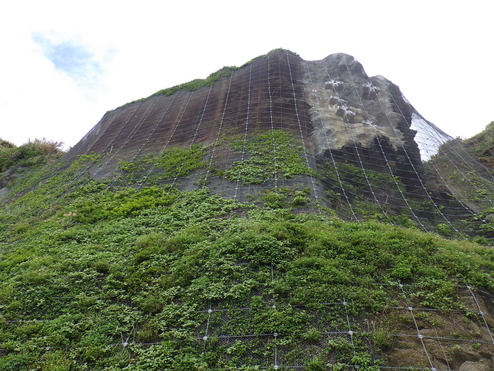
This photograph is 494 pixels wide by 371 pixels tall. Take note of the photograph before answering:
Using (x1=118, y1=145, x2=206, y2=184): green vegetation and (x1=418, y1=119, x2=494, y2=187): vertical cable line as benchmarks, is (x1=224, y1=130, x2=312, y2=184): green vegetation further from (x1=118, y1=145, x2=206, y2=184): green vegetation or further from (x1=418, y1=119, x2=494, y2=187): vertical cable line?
(x1=418, y1=119, x2=494, y2=187): vertical cable line

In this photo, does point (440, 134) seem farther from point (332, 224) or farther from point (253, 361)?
point (253, 361)

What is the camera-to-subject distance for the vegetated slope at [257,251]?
17.7 ft

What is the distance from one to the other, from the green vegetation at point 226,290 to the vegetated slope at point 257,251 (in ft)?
0.11

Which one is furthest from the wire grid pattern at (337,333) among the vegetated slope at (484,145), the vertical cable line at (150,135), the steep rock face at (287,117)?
the vegetated slope at (484,145)

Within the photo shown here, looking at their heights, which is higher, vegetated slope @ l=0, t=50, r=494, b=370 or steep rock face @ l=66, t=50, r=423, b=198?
steep rock face @ l=66, t=50, r=423, b=198

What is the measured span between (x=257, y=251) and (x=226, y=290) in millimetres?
1254

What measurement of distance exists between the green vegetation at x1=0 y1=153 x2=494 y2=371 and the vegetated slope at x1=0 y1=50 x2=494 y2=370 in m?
0.03

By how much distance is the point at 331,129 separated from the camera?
15422mm

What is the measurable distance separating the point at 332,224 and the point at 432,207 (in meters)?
5.40

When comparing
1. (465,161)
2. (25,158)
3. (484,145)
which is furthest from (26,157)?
(484,145)

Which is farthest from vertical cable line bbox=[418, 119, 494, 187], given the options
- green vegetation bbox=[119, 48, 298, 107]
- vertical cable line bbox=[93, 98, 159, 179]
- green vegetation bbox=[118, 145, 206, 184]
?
vertical cable line bbox=[93, 98, 159, 179]

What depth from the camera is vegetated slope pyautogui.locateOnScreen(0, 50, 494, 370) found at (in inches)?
213

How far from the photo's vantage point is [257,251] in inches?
292

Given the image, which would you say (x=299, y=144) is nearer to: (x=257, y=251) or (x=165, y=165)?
(x=165, y=165)
